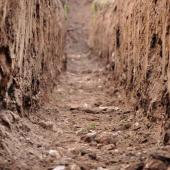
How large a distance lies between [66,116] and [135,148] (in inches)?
70.5

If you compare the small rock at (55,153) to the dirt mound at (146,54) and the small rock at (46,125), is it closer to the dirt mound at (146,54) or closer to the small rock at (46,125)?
the small rock at (46,125)

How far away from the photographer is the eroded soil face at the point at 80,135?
11.1 feet

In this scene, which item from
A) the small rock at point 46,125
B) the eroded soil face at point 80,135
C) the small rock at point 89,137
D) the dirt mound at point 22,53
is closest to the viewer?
the eroded soil face at point 80,135

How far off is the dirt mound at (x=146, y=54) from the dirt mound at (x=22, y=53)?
133cm

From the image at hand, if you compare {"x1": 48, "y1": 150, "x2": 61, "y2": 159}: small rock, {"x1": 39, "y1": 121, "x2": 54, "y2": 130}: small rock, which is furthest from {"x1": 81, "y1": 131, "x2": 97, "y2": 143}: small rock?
{"x1": 48, "y1": 150, "x2": 61, "y2": 159}: small rock

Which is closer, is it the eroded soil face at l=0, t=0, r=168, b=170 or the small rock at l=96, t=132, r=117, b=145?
the eroded soil face at l=0, t=0, r=168, b=170

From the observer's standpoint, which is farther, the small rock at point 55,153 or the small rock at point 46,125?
the small rock at point 46,125

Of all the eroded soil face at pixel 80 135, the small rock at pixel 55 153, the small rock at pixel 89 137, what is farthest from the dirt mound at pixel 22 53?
the small rock at pixel 89 137

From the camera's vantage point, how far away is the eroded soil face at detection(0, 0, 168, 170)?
3369 mm

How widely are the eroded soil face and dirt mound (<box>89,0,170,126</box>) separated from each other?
0.24 m

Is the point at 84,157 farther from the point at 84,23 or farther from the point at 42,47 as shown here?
the point at 84,23


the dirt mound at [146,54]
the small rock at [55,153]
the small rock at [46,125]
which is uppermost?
→ the dirt mound at [146,54]

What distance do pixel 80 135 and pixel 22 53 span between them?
3.71 ft

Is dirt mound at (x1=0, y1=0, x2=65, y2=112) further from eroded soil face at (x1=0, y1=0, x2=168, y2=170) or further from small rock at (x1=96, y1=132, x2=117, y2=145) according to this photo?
small rock at (x1=96, y1=132, x2=117, y2=145)
